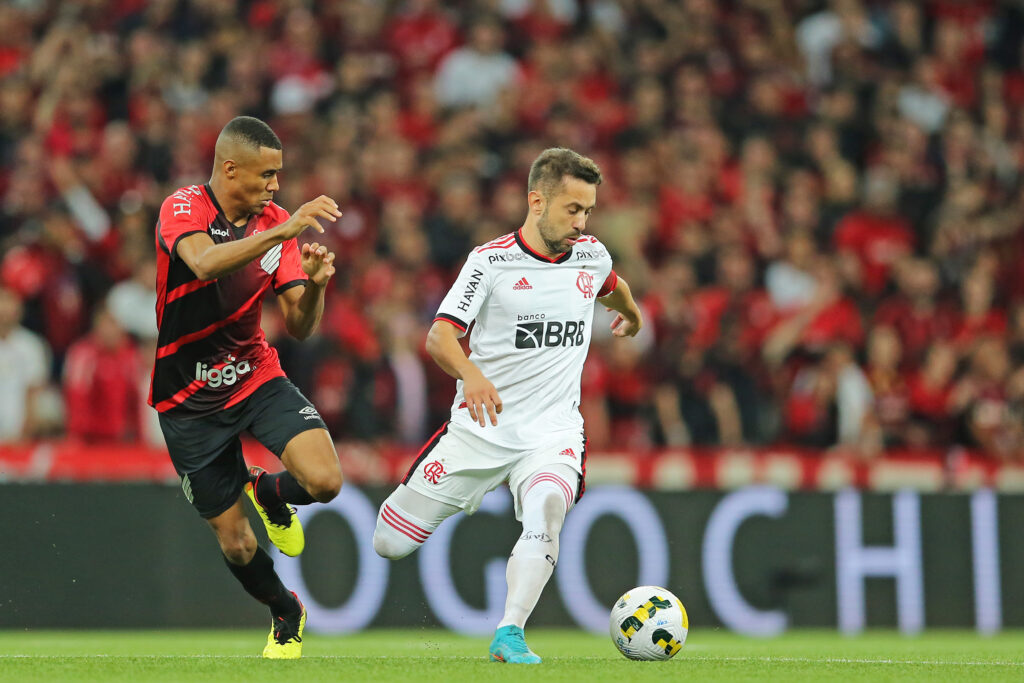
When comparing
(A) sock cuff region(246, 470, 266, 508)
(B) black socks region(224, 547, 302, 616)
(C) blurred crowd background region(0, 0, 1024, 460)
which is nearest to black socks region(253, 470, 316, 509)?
(A) sock cuff region(246, 470, 266, 508)

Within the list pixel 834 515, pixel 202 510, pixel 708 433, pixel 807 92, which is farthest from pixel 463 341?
pixel 807 92

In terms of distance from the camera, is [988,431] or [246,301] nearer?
[246,301]

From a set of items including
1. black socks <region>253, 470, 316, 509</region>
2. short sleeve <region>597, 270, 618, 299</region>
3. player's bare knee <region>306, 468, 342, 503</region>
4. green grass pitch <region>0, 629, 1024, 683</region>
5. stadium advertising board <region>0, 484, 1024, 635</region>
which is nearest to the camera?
green grass pitch <region>0, 629, 1024, 683</region>

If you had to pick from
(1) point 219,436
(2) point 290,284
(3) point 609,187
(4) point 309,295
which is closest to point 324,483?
(1) point 219,436

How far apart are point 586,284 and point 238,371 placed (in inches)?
67.5

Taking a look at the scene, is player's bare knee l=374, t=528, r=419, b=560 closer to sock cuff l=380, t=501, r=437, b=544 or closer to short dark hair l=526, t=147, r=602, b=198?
sock cuff l=380, t=501, r=437, b=544

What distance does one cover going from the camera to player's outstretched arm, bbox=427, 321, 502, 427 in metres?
6.48

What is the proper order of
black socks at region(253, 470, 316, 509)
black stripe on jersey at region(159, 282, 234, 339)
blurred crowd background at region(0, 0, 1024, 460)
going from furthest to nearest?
blurred crowd background at region(0, 0, 1024, 460) → black socks at region(253, 470, 316, 509) → black stripe on jersey at region(159, 282, 234, 339)

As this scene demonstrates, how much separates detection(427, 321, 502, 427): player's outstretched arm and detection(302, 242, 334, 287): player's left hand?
1.80ft

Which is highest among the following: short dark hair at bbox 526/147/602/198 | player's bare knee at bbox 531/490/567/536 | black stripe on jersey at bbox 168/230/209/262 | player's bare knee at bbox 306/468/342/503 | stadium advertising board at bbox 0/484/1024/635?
short dark hair at bbox 526/147/602/198

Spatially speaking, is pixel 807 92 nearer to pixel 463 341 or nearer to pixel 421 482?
pixel 463 341

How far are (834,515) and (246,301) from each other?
5842mm

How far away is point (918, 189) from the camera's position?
50.4ft

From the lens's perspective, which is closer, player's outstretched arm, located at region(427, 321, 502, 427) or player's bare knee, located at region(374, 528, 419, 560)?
player's outstretched arm, located at region(427, 321, 502, 427)
